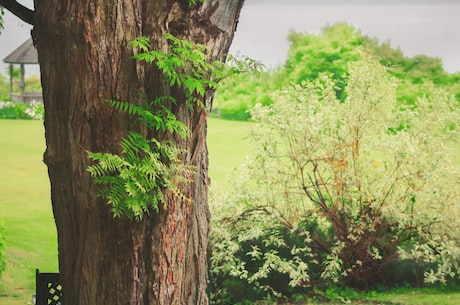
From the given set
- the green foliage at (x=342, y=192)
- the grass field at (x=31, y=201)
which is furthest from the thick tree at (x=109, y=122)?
the grass field at (x=31, y=201)

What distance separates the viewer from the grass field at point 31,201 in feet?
16.8

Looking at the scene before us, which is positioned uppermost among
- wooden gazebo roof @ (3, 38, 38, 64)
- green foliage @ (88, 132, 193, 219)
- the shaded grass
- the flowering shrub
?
wooden gazebo roof @ (3, 38, 38, 64)

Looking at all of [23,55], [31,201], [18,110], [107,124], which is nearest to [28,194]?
[31,201]

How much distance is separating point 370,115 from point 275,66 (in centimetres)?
128

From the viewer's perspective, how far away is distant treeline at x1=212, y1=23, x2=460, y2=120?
592cm

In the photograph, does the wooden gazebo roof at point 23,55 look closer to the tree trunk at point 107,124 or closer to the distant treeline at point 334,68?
the distant treeline at point 334,68

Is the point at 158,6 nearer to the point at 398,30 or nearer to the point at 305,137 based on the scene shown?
the point at 305,137

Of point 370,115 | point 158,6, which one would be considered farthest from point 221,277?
point 158,6

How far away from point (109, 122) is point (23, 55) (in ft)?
11.2

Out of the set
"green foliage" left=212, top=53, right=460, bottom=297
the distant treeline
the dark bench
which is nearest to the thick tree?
the dark bench

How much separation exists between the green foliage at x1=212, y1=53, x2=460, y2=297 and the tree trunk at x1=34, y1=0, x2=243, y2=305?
87.5 inches

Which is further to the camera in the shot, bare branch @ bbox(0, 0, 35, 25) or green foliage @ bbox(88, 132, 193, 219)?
bare branch @ bbox(0, 0, 35, 25)

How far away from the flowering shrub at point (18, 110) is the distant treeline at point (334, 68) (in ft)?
4.87

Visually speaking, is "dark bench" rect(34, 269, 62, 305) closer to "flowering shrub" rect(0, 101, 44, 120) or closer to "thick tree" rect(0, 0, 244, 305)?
"thick tree" rect(0, 0, 244, 305)
